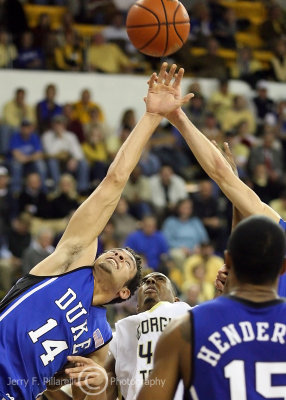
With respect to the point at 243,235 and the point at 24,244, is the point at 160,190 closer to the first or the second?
the point at 24,244

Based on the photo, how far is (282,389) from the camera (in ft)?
10.7

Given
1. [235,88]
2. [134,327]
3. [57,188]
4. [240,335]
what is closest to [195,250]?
[57,188]

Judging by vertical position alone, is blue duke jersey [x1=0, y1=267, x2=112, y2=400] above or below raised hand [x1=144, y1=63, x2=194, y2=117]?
below

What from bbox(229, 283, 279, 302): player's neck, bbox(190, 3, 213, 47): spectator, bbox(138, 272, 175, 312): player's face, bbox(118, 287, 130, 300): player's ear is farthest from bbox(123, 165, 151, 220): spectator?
bbox(229, 283, 279, 302): player's neck

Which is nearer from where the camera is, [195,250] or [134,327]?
[134,327]

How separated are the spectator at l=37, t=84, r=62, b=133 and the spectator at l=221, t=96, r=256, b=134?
3423 millimetres

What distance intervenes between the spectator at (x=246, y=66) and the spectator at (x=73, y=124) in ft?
14.3

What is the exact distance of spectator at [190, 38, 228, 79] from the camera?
1730 centimetres

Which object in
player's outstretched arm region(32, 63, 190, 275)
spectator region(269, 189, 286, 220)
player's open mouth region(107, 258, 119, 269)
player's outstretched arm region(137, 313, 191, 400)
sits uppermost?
spectator region(269, 189, 286, 220)

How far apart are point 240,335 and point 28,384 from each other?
213cm

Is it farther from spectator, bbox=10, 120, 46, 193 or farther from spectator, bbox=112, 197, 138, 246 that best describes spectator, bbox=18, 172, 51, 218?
spectator, bbox=112, 197, 138, 246

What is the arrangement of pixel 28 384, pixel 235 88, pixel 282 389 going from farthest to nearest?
pixel 235 88
pixel 28 384
pixel 282 389

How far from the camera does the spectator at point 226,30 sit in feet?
59.5

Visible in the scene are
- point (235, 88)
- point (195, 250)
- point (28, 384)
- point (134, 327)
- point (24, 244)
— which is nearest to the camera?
point (28, 384)
